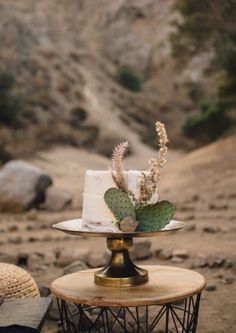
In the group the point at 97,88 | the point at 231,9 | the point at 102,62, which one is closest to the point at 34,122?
the point at 97,88

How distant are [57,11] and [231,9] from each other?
25117 millimetres

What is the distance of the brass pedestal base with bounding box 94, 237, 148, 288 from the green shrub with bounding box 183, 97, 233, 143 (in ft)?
50.8

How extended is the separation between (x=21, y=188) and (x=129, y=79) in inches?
874

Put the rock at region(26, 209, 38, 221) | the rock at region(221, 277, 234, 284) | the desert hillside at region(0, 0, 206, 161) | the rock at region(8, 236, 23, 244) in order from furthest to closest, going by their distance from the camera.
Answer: the desert hillside at region(0, 0, 206, 161)
the rock at region(26, 209, 38, 221)
the rock at region(8, 236, 23, 244)
the rock at region(221, 277, 234, 284)

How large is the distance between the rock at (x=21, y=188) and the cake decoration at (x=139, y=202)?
8298 mm

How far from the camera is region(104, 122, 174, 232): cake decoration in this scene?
2.99 meters

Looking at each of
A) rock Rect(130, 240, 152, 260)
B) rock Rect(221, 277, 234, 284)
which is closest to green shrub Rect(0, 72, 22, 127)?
rock Rect(130, 240, 152, 260)

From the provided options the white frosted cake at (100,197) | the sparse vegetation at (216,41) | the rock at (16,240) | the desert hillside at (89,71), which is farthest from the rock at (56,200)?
the desert hillside at (89,71)

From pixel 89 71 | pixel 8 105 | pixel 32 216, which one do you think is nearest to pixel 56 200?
pixel 32 216

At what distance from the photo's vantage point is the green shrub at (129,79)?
3288cm

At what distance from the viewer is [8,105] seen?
22922 mm

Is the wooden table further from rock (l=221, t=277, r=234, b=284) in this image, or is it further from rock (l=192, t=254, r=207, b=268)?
rock (l=192, t=254, r=207, b=268)

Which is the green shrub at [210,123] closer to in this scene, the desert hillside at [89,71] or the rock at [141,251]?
the desert hillside at [89,71]

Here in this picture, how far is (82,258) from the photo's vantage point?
6.36 metres
